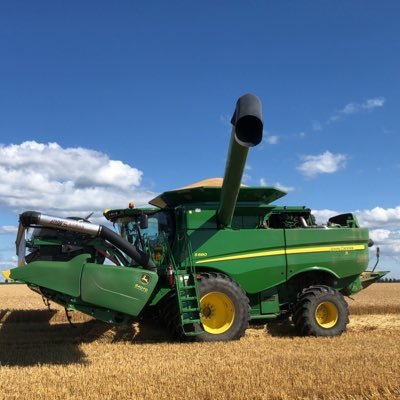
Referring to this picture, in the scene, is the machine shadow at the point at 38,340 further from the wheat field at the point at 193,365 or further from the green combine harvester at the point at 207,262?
the green combine harvester at the point at 207,262

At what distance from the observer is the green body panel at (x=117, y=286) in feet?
21.6

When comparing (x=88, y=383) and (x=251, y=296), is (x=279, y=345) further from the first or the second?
(x=88, y=383)

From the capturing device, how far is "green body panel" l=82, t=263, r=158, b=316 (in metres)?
6.58

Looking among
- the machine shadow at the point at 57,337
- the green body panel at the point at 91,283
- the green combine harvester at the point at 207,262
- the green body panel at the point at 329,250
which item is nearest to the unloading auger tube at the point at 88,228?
the green combine harvester at the point at 207,262

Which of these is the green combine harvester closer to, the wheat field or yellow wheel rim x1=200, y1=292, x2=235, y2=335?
yellow wheel rim x1=200, y1=292, x2=235, y2=335

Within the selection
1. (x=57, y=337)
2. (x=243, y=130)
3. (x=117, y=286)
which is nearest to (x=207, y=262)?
(x=117, y=286)

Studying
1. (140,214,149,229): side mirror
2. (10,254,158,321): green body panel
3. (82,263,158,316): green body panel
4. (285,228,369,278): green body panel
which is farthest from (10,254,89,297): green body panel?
(285,228,369,278): green body panel

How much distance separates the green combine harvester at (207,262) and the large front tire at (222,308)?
16mm

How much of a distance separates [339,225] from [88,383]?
6194 millimetres

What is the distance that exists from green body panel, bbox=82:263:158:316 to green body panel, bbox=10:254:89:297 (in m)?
0.10

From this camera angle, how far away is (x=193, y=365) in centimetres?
565

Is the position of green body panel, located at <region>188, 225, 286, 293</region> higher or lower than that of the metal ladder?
higher

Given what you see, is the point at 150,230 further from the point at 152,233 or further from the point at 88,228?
the point at 88,228

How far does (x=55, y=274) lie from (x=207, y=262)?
269 centimetres
